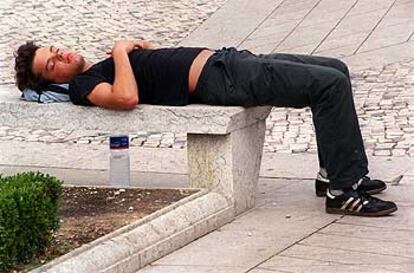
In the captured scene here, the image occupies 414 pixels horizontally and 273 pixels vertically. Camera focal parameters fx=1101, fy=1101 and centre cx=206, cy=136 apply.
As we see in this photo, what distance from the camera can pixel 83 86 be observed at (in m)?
6.40

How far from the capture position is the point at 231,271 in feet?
17.4

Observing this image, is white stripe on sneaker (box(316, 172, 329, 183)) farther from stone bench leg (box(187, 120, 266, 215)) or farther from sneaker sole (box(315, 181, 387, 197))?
stone bench leg (box(187, 120, 266, 215))

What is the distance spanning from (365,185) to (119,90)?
61.5 inches

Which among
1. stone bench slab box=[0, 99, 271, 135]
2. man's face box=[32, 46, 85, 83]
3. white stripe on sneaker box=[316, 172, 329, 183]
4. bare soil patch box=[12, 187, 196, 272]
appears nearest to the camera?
bare soil patch box=[12, 187, 196, 272]

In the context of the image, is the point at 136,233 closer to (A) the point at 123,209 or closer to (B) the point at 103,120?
(A) the point at 123,209

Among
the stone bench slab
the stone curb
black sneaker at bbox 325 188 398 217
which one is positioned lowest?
the stone curb

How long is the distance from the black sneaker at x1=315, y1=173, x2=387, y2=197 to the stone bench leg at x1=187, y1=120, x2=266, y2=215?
479 mm

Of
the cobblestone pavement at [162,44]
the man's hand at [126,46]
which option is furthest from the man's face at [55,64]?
the cobblestone pavement at [162,44]

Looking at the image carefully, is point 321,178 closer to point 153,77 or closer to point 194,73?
point 194,73

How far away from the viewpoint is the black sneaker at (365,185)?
6559mm

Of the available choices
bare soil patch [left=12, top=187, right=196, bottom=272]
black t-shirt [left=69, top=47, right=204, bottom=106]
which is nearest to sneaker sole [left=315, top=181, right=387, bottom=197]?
bare soil patch [left=12, top=187, right=196, bottom=272]

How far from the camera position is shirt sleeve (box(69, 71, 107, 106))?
20.9ft

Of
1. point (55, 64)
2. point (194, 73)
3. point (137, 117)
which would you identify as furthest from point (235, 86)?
point (55, 64)

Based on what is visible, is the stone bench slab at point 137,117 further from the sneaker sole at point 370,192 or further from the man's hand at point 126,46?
the sneaker sole at point 370,192
